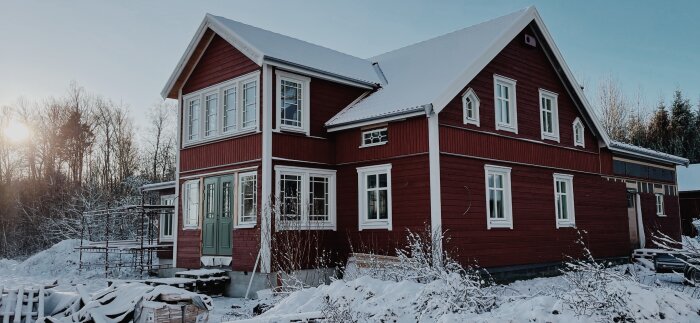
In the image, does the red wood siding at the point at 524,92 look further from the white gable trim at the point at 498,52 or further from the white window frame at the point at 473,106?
the white gable trim at the point at 498,52

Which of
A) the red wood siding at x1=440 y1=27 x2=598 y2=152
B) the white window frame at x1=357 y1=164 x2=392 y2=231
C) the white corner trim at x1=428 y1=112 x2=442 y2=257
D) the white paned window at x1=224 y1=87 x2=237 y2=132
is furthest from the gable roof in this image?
the white corner trim at x1=428 y1=112 x2=442 y2=257

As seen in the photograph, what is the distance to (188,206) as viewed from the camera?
671 inches

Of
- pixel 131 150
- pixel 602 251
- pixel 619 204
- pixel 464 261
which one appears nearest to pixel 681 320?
pixel 464 261

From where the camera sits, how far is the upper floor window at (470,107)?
48.7ft

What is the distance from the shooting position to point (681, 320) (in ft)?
19.2

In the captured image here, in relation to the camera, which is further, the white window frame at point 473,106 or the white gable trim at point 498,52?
the white window frame at point 473,106

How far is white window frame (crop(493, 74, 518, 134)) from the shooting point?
52.3ft

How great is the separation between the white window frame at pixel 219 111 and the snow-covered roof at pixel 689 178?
2794 centimetres

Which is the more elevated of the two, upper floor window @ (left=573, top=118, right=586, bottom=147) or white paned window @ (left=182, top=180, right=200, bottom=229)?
upper floor window @ (left=573, top=118, right=586, bottom=147)

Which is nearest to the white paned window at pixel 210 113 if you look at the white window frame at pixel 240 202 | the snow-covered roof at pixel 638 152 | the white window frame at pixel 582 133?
the white window frame at pixel 240 202

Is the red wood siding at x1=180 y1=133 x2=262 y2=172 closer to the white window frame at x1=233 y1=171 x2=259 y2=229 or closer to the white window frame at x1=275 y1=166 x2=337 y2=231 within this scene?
the white window frame at x1=233 y1=171 x2=259 y2=229

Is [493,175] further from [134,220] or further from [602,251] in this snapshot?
[134,220]

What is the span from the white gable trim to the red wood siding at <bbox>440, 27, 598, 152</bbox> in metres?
0.35

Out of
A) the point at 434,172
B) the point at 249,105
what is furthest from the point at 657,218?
the point at 249,105
